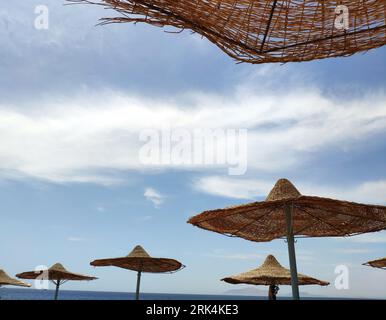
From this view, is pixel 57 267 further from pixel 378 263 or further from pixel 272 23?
pixel 272 23

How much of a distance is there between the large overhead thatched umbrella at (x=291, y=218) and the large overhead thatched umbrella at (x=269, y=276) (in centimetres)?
465

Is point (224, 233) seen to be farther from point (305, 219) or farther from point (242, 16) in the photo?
point (242, 16)

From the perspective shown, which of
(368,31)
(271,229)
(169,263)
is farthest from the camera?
(169,263)

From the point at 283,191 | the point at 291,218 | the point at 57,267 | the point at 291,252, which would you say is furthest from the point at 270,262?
the point at 57,267

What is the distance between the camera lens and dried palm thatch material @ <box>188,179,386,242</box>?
4.96m

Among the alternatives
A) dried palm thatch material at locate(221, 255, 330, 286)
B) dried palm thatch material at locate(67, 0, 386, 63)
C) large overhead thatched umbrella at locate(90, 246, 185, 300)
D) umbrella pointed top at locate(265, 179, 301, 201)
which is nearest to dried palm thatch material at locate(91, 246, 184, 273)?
large overhead thatched umbrella at locate(90, 246, 185, 300)

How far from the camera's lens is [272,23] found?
1606 mm

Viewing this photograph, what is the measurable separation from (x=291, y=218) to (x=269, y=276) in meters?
6.24

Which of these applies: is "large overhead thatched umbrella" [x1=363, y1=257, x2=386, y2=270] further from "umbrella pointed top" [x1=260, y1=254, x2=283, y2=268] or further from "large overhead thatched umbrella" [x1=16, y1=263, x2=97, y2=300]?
"large overhead thatched umbrella" [x1=16, y1=263, x2=97, y2=300]

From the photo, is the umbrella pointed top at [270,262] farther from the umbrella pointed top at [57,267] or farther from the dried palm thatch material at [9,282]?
the dried palm thatch material at [9,282]

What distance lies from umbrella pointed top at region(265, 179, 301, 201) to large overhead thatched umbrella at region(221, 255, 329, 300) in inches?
247
